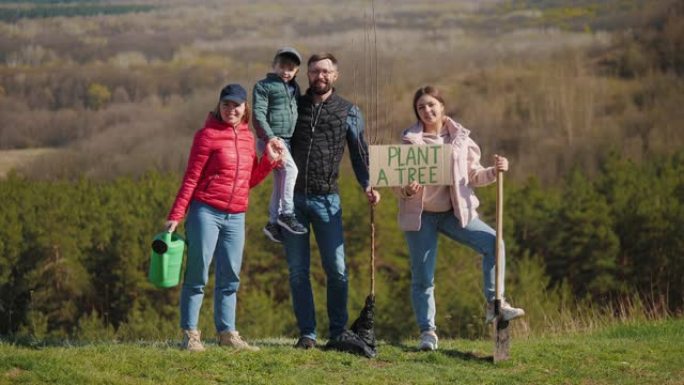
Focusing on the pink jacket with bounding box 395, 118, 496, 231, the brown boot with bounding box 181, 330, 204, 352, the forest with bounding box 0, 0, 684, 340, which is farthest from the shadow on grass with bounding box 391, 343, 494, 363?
the forest with bounding box 0, 0, 684, 340

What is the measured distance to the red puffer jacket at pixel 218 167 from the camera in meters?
8.61

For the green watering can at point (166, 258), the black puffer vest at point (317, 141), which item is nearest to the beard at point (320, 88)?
the black puffer vest at point (317, 141)

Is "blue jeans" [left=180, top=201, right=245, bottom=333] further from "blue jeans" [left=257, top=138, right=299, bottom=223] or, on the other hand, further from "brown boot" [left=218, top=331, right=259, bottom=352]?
"blue jeans" [left=257, top=138, right=299, bottom=223]

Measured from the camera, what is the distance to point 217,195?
8672 mm

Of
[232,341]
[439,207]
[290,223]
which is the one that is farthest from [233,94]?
[232,341]

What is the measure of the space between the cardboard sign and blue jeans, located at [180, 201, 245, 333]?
3.56ft

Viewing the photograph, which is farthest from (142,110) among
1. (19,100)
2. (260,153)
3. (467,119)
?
(260,153)

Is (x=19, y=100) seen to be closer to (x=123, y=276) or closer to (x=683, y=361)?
(x=123, y=276)

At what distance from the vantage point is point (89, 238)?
6625cm

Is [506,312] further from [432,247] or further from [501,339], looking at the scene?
[432,247]

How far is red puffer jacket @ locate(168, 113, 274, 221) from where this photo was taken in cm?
861

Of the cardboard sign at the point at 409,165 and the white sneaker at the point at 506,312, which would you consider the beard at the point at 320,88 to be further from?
the white sneaker at the point at 506,312

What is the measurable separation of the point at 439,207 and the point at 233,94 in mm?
1791

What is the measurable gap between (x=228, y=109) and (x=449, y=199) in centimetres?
182
